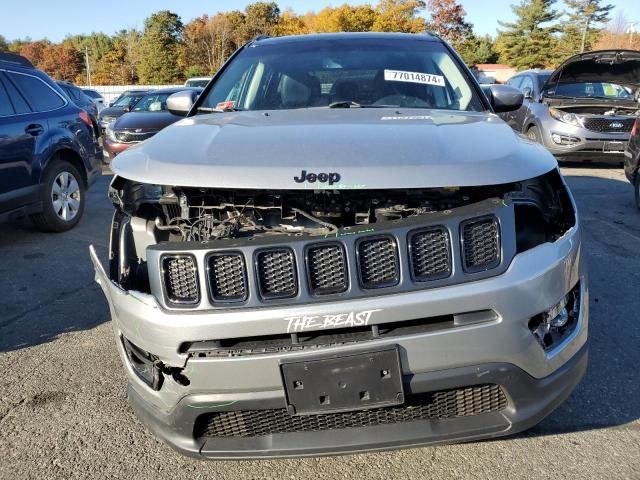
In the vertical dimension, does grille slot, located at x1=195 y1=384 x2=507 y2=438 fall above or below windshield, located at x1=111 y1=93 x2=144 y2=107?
below

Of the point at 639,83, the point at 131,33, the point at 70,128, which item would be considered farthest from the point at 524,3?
the point at 70,128

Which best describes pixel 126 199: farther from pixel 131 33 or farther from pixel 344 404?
pixel 131 33

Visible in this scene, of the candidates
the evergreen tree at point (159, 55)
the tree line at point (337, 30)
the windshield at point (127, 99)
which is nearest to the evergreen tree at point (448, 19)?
the tree line at point (337, 30)

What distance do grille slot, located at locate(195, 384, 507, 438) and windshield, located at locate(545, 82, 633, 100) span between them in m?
9.02

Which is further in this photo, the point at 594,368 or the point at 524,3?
the point at 524,3

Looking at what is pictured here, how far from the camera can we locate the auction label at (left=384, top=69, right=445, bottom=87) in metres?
3.29

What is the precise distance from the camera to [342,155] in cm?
198

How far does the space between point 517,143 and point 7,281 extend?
13.9 feet

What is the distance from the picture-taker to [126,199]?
2281 millimetres

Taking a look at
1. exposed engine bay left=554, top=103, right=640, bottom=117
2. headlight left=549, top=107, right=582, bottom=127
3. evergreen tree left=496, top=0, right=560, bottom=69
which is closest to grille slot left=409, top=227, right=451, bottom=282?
headlight left=549, top=107, right=582, bottom=127

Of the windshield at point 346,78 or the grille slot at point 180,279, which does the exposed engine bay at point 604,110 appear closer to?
Result: the windshield at point 346,78

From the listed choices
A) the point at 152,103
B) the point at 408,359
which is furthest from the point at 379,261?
the point at 152,103

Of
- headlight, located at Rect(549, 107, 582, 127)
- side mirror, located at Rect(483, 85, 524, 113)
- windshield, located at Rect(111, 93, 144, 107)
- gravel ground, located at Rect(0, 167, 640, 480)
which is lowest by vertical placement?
gravel ground, located at Rect(0, 167, 640, 480)

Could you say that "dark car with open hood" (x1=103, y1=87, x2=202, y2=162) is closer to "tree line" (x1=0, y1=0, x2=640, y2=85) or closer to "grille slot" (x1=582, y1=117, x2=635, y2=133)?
"grille slot" (x1=582, y1=117, x2=635, y2=133)
